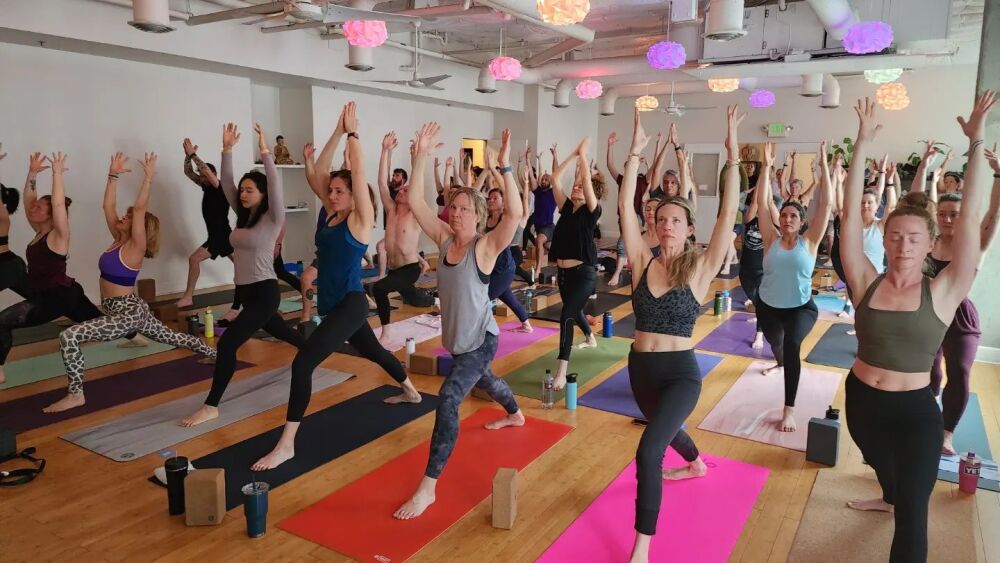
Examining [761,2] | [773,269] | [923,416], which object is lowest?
[923,416]

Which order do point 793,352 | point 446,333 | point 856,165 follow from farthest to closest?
point 793,352 → point 446,333 → point 856,165

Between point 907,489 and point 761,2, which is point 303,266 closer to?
point 761,2

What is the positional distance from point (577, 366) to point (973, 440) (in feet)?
8.72

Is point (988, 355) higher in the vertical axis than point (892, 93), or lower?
lower

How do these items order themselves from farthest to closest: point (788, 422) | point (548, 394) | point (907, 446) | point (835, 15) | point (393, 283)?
point (835, 15) → point (393, 283) → point (548, 394) → point (788, 422) → point (907, 446)

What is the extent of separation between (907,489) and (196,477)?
2.78 metres

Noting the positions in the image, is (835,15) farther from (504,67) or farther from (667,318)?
(667,318)

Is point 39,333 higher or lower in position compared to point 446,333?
lower

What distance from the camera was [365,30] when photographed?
5246mm

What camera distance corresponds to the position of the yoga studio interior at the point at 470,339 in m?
2.74

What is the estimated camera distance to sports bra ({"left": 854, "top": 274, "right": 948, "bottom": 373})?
2301 mm

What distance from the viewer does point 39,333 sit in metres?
6.27

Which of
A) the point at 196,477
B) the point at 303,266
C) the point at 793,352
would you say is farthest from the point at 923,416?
the point at 303,266

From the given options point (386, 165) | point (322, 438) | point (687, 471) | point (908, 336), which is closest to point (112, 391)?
point (322, 438)
